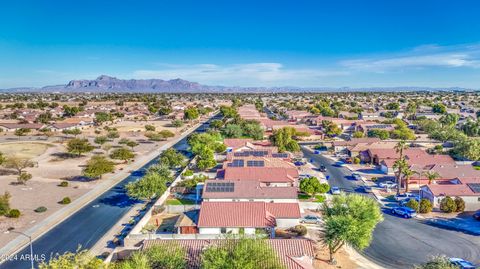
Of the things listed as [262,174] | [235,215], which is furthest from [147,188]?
[262,174]

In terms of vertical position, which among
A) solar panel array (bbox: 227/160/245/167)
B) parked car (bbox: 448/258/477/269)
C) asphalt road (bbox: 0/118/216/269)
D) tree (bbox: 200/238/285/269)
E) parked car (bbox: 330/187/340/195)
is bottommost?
asphalt road (bbox: 0/118/216/269)

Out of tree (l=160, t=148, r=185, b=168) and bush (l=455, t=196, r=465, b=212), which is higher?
tree (l=160, t=148, r=185, b=168)

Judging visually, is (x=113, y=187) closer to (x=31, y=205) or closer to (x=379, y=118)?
(x=31, y=205)

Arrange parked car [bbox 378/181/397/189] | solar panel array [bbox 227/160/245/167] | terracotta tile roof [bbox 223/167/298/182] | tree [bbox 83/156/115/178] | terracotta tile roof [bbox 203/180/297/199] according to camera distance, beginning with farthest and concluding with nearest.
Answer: tree [bbox 83/156/115/178], solar panel array [bbox 227/160/245/167], parked car [bbox 378/181/397/189], terracotta tile roof [bbox 223/167/298/182], terracotta tile roof [bbox 203/180/297/199]

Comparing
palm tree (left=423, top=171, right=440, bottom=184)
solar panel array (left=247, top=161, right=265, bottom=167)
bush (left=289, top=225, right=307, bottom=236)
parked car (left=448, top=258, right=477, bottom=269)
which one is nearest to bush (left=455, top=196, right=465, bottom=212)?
palm tree (left=423, top=171, right=440, bottom=184)

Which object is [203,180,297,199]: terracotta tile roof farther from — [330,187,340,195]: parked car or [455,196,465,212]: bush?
[455,196,465,212]: bush

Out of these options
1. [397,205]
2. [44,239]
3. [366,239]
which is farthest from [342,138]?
[44,239]

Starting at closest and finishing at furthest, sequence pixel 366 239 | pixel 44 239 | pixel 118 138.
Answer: pixel 366 239
pixel 44 239
pixel 118 138
